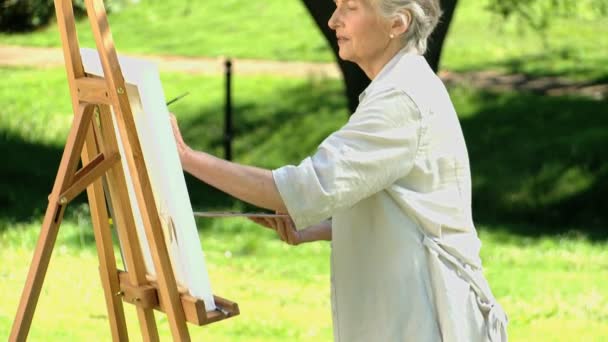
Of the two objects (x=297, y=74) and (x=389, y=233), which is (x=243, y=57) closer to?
(x=297, y=74)

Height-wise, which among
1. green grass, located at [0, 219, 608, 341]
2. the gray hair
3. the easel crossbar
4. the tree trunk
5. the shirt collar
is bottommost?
green grass, located at [0, 219, 608, 341]

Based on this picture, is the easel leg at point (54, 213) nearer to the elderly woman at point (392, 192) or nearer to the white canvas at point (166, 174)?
the white canvas at point (166, 174)

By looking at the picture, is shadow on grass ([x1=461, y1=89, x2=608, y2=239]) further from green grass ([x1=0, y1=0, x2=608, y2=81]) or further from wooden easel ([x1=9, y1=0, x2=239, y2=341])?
wooden easel ([x1=9, y1=0, x2=239, y2=341])

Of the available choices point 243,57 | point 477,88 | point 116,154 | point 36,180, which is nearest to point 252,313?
point 116,154

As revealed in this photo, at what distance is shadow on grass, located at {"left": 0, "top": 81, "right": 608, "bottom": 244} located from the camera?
11.7 metres

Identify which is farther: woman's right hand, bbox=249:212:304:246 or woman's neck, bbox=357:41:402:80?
woman's right hand, bbox=249:212:304:246

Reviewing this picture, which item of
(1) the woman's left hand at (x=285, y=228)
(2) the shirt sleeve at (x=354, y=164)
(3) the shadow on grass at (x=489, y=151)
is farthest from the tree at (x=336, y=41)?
(2) the shirt sleeve at (x=354, y=164)

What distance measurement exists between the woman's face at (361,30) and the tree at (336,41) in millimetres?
3939

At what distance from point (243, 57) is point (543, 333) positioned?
12118 mm

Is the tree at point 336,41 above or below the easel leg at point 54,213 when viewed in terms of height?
below

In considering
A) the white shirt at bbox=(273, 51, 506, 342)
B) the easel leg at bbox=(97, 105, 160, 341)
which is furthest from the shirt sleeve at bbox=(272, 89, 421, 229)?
the easel leg at bbox=(97, 105, 160, 341)

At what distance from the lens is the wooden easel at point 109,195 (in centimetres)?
357

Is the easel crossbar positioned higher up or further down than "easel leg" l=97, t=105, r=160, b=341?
further down

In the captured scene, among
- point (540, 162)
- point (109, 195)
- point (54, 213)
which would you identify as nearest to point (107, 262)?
point (109, 195)
